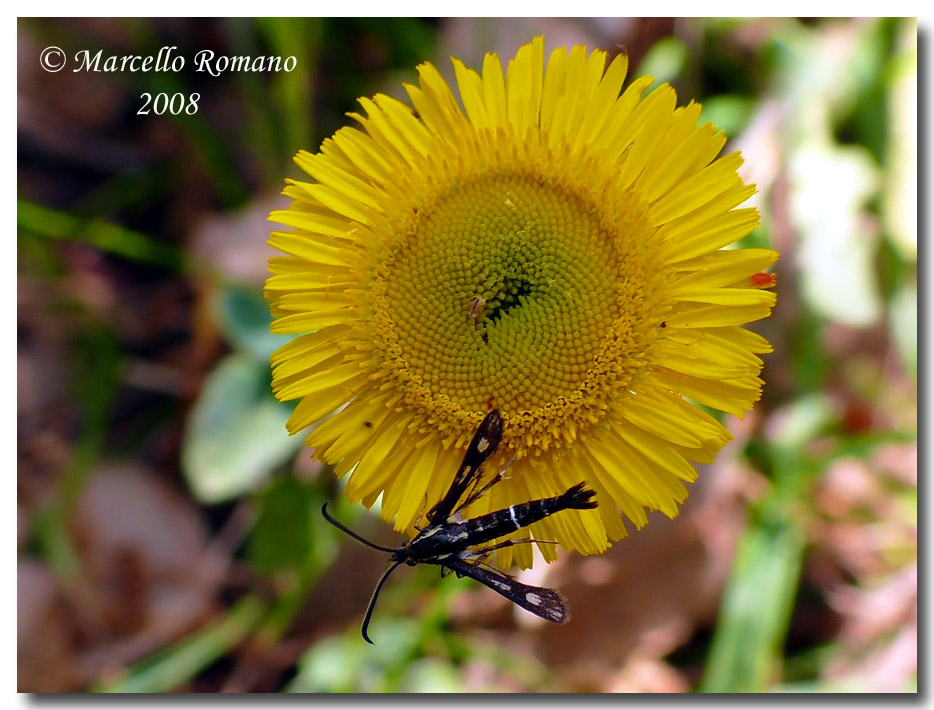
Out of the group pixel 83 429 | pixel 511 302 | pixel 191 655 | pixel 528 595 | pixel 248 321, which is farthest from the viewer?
pixel 83 429

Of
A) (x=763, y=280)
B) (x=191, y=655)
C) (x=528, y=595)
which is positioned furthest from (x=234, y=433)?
(x=763, y=280)

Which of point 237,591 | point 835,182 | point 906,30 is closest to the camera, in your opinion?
point 906,30

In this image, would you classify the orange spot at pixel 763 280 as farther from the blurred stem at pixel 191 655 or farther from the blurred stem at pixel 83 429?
the blurred stem at pixel 83 429

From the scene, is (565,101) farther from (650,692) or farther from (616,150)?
(650,692)

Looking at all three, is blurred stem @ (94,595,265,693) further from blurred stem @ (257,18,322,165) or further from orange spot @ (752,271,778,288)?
orange spot @ (752,271,778,288)

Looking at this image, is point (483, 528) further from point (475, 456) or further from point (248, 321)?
point (248, 321)

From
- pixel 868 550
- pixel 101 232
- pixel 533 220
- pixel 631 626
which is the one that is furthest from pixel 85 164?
pixel 868 550
